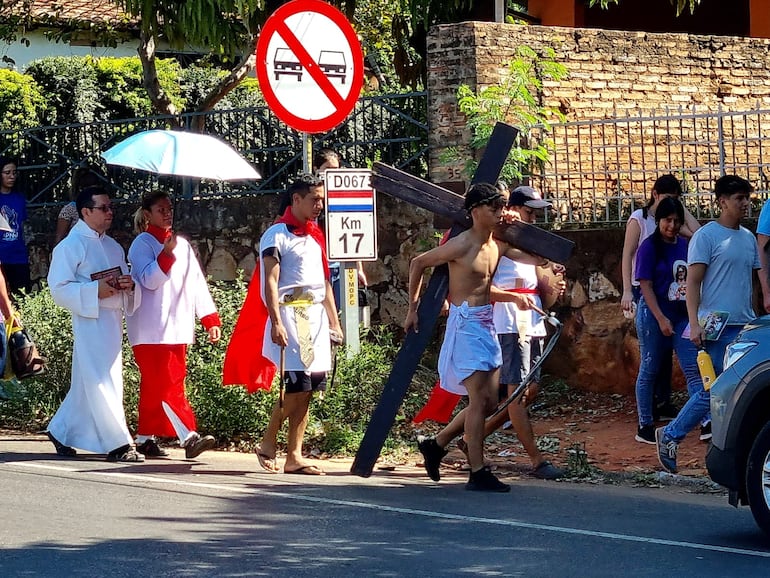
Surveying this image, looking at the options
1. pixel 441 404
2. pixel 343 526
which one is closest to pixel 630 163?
pixel 441 404

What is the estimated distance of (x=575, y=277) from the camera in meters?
13.5

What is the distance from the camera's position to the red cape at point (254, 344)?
407 inches

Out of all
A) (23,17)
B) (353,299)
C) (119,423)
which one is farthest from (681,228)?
(23,17)

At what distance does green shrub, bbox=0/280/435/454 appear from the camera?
1129 centimetres

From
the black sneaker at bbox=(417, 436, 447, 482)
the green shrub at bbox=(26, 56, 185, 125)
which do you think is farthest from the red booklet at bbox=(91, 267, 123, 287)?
the green shrub at bbox=(26, 56, 185, 125)

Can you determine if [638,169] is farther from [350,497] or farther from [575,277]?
[350,497]

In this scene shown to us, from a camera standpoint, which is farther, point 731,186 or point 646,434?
point 646,434

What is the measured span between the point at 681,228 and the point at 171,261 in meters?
3.73

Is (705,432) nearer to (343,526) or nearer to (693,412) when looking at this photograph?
(693,412)

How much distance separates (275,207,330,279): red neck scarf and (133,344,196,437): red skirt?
1328 mm

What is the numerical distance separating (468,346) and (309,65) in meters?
2.66

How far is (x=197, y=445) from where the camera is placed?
10539mm

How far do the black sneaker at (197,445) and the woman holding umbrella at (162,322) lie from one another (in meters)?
0.09

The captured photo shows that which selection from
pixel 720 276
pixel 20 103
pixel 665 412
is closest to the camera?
pixel 720 276
